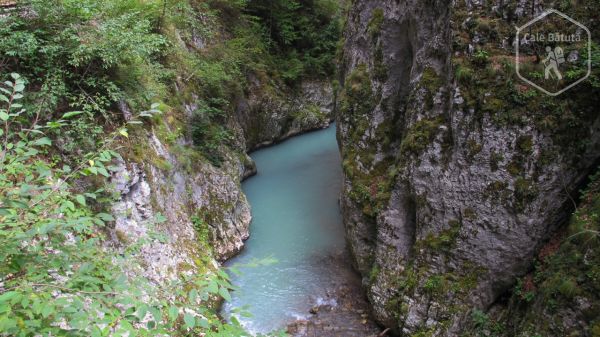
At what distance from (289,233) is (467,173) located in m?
6.28

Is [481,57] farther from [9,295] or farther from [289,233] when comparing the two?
[289,233]

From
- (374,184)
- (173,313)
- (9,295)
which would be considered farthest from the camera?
(374,184)

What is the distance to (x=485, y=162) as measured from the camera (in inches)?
247

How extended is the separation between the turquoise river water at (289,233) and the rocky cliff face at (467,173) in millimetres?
1783

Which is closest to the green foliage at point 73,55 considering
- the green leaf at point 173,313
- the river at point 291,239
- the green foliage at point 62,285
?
the river at point 291,239

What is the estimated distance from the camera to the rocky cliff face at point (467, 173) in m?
5.89

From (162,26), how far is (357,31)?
6.34m

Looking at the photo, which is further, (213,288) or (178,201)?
(178,201)

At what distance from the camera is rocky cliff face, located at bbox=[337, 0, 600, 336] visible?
5887mm

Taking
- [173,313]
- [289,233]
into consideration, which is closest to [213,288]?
[173,313]

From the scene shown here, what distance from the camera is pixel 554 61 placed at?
586 centimetres

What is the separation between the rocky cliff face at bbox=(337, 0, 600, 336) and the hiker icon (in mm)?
339

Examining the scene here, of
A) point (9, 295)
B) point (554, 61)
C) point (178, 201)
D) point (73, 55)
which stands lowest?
point (178, 201)

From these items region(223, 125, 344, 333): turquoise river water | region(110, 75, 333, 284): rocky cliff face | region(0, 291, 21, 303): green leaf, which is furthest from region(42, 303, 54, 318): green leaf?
region(223, 125, 344, 333): turquoise river water
